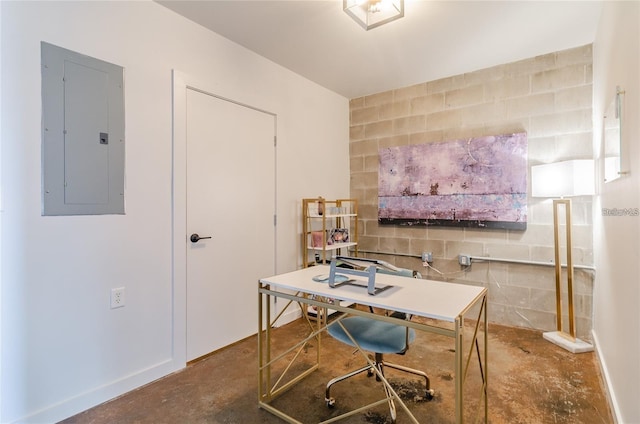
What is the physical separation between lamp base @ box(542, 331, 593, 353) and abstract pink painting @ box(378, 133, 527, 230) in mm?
981

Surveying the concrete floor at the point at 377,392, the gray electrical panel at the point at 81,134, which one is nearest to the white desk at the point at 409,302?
the concrete floor at the point at 377,392

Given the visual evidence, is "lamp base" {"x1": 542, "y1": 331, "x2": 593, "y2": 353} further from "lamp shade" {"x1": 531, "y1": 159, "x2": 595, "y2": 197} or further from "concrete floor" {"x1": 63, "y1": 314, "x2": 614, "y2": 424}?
"lamp shade" {"x1": 531, "y1": 159, "x2": 595, "y2": 197}

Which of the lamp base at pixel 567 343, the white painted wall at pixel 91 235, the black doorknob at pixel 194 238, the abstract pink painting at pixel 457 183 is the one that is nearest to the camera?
the white painted wall at pixel 91 235

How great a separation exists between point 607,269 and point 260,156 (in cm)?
279

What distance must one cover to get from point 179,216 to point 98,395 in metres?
1.21

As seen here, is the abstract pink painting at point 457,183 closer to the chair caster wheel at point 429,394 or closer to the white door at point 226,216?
the white door at point 226,216

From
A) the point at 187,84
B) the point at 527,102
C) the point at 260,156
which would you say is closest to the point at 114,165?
the point at 187,84

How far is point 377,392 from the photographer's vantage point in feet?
6.92

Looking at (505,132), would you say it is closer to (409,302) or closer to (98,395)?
(409,302)

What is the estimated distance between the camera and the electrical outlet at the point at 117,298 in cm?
208

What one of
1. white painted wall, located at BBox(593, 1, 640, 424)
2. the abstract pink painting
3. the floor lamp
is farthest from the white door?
white painted wall, located at BBox(593, 1, 640, 424)

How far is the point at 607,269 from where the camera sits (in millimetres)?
2160

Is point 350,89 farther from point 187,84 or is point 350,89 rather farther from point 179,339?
point 179,339

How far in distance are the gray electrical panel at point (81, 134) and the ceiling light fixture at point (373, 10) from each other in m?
1.55
